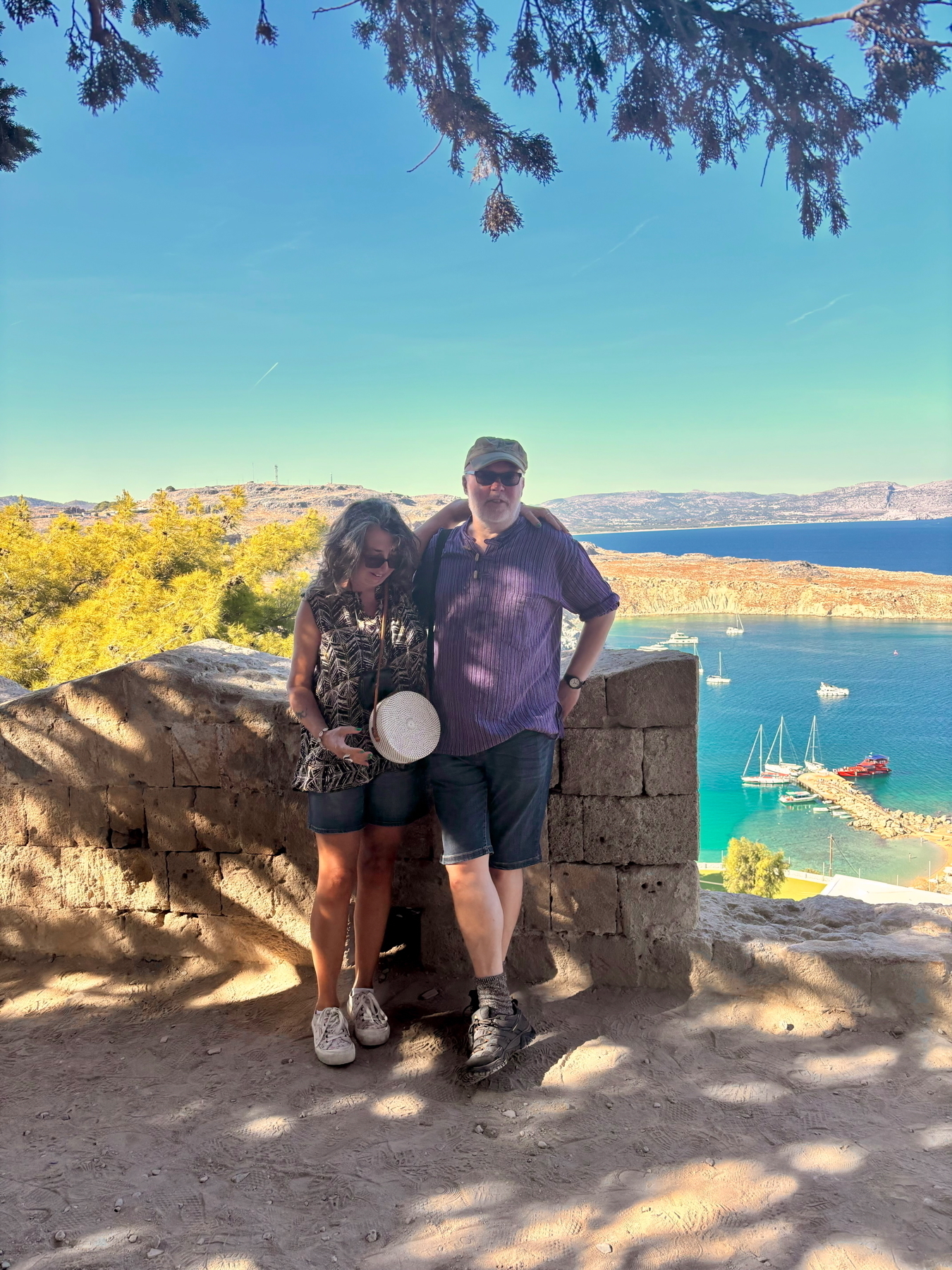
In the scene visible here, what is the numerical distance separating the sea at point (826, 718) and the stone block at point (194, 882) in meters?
28.2

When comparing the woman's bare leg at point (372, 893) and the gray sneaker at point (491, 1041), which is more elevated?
the woman's bare leg at point (372, 893)

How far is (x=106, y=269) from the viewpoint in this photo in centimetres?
7931

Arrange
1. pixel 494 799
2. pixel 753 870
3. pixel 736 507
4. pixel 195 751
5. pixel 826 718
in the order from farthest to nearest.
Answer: pixel 736 507 < pixel 826 718 < pixel 753 870 < pixel 195 751 < pixel 494 799

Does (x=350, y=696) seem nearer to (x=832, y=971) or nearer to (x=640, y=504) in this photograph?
(x=832, y=971)

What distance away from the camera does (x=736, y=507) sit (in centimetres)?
10250

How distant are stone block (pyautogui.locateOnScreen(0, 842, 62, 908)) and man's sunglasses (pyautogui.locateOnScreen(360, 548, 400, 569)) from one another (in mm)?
1780

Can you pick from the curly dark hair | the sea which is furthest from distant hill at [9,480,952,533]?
the sea

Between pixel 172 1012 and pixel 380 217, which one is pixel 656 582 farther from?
pixel 172 1012

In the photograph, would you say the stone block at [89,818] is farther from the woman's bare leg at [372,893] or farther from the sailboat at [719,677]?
the sailboat at [719,677]

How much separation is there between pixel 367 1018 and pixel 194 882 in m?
0.91

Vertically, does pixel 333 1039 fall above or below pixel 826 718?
above

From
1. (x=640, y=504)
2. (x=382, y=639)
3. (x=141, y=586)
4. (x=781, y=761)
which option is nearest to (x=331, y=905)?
(x=382, y=639)

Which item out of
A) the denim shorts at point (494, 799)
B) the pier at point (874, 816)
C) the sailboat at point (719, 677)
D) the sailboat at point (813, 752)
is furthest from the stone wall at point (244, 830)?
the sailboat at point (719, 677)

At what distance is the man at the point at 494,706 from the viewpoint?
234 cm
